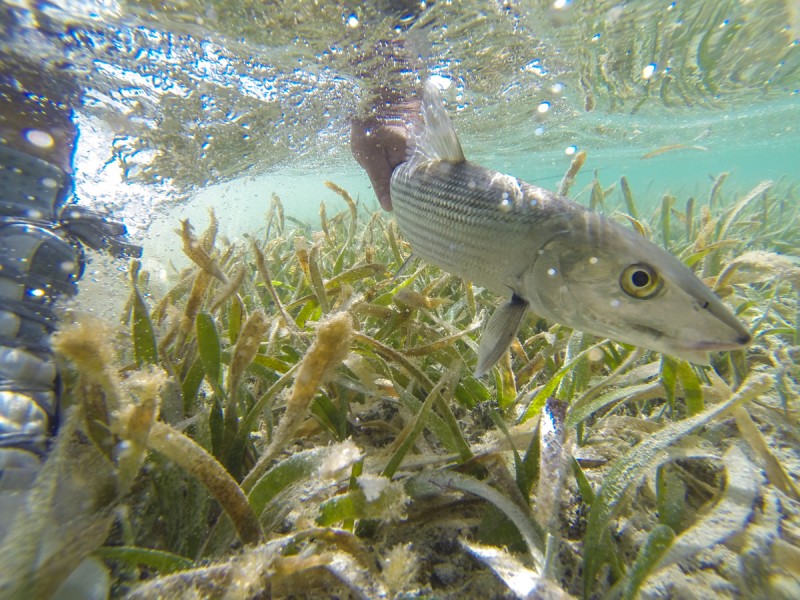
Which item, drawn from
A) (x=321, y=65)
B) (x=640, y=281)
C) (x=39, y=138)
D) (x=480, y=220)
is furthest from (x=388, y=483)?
(x=321, y=65)

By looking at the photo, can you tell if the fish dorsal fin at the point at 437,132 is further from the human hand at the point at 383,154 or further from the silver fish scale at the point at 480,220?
the human hand at the point at 383,154

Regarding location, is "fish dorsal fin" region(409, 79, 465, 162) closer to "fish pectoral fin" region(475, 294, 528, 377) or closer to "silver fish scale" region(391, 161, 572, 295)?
"silver fish scale" region(391, 161, 572, 295)

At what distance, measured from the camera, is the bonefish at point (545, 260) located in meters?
1.36

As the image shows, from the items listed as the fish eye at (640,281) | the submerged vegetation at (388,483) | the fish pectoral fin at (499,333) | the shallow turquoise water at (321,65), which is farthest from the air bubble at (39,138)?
the fish eye at (640,281)

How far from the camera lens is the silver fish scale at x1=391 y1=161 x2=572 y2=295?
1823 mm

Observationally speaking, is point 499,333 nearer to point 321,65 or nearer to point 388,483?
point 388,483

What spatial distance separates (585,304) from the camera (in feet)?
5.16

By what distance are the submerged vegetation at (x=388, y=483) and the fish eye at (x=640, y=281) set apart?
473 mm

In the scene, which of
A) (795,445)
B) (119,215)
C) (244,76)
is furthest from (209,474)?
(119,215)

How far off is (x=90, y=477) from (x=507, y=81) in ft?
36.5

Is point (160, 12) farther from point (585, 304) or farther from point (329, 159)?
point (329, 159)

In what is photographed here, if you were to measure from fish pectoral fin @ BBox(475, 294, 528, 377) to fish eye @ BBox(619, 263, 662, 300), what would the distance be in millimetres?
465

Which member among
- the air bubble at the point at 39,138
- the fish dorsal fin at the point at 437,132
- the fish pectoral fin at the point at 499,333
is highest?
the fish dorsal fin at the point at 437,132

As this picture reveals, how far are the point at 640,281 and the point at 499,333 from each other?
1.97 ft
